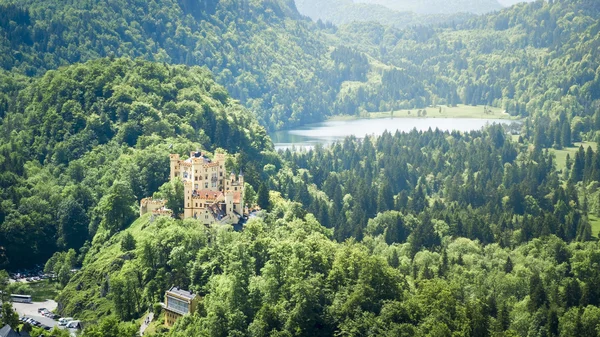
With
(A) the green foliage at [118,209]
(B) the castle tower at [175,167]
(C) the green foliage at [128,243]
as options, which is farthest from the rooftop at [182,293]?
(A) the green foliage at [118,209]

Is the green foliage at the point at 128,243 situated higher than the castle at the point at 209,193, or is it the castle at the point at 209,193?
the castle at the point at 209,193

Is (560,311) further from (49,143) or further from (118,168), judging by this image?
(49,143)

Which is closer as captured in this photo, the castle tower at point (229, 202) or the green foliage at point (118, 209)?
the castle tower at point (229, 202)

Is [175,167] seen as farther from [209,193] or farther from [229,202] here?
[229,202]

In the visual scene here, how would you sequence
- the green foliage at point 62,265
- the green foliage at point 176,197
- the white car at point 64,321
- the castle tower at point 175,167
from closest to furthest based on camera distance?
the white car at point 64,321 < the green foliage at point 176,197 < the green foliage at point 62,265 < the castle tower at point 175,167

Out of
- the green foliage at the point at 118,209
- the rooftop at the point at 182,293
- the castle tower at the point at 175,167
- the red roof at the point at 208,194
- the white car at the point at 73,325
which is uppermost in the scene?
the castle tower at the point at 175,167

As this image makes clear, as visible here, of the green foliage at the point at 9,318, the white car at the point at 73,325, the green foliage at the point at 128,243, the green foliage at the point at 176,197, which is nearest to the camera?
the green foliage at the point at 9,318

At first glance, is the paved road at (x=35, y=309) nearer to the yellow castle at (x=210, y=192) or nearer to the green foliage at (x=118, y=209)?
the green foliage at (x=118, y=209)

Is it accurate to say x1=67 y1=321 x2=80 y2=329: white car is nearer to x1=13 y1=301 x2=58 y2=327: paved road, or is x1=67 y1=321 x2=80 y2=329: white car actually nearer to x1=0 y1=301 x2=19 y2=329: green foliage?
x1=13 y1=301 x2=58 y2=327: paved road
